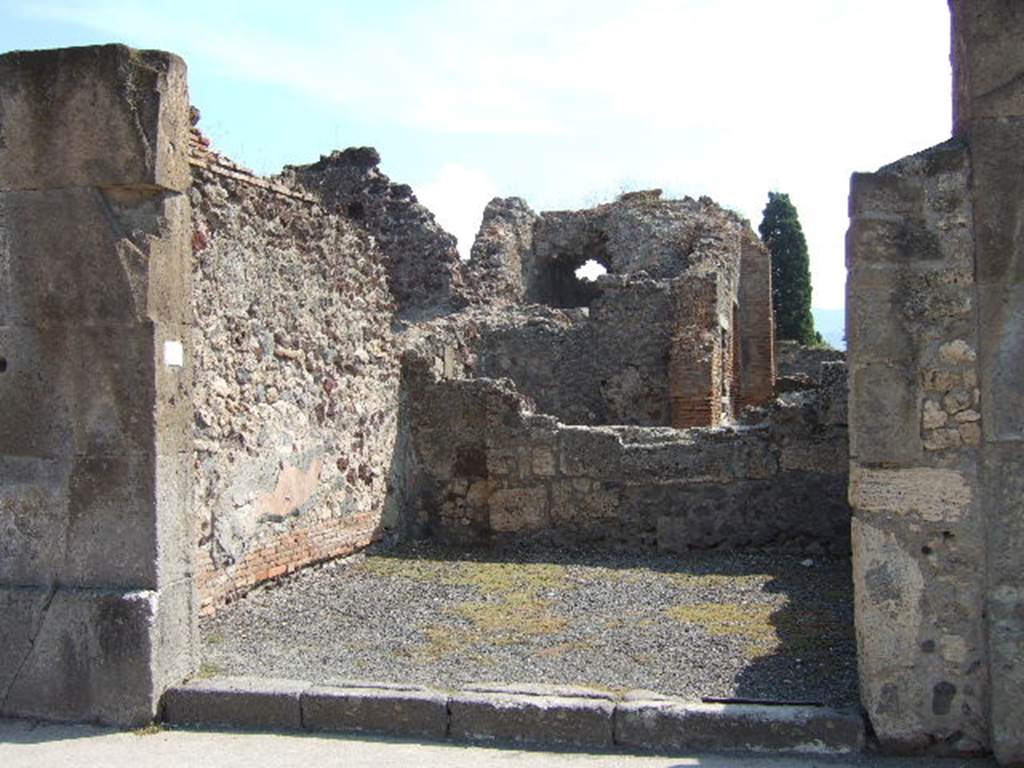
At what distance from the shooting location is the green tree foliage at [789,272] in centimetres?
3203

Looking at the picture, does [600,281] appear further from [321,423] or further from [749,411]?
[321,423]

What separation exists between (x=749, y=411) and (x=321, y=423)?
12.5 ft

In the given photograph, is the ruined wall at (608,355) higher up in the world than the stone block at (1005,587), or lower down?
higher up

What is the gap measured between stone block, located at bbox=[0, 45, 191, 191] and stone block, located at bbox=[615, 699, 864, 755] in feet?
10.7

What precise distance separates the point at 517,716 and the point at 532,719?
0.23 ft

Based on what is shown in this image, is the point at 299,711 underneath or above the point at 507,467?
underneath

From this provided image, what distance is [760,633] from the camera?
668 cm

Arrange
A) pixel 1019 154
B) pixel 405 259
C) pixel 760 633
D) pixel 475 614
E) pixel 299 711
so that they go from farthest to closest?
1. pixel 405 259
2. pixel 475 614
3. pixel 760 633
4. pixel 299 711
5. pixel 1019 154

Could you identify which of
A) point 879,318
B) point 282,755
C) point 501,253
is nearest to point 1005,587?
point 879,318

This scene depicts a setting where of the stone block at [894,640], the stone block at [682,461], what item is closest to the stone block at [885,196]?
the stone block at [894,640]

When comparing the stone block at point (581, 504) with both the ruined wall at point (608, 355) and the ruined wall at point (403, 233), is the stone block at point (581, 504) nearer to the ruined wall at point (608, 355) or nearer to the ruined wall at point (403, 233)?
the ruined wall at point (608, 355)

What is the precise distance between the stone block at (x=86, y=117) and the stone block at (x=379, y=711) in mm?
2502

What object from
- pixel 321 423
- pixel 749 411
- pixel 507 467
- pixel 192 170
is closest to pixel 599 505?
pixel 507 467

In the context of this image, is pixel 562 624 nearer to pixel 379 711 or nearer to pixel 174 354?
Result: pixel 379 711
